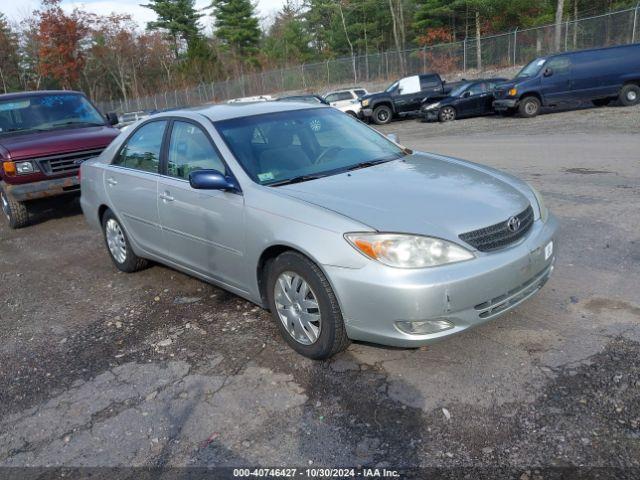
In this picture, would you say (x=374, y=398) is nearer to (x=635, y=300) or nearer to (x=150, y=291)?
(x=635, y=300)

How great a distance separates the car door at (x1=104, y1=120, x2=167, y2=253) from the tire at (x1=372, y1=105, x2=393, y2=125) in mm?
18726

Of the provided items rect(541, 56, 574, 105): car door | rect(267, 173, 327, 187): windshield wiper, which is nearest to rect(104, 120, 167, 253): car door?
rect(267, 173, 327, 187): windshield wiper

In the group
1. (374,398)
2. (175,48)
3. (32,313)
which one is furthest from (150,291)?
(175,48)

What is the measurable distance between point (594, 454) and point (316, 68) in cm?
4321

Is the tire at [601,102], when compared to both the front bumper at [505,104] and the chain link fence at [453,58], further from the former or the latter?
the chain link fence at [453,58]

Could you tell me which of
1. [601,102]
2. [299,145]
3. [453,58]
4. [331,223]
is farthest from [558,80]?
[453,58]

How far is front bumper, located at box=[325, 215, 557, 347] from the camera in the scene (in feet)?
10.0

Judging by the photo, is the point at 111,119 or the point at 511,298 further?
the point at 111,119

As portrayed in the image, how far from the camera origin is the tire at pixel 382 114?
23219 mm

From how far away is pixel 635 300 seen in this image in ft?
13.3

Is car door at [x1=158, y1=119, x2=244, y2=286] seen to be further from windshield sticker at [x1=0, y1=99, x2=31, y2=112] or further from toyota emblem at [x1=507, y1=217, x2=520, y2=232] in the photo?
windshield sticker at [x1=0, y1=99, x2=31, y2=112]

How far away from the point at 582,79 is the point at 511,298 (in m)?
16.6

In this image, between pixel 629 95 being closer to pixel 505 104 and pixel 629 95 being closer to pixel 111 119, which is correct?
pixel 505 104

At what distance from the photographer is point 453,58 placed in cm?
3353
